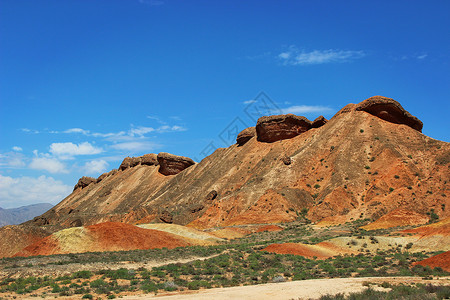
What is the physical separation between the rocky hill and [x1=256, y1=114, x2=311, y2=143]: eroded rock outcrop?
6.4 inches

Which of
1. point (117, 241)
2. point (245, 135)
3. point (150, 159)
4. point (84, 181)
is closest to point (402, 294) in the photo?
point (117, 241)

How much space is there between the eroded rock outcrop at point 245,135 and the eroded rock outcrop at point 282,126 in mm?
5480

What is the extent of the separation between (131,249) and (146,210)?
27.1 m

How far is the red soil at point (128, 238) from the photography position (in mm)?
32312

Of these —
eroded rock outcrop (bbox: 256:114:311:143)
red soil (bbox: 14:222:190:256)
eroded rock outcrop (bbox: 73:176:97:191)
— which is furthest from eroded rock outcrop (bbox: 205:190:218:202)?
eroded rock outcrop (bbox: 73:176:97:191)

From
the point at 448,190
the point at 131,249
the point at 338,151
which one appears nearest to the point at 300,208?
the point at 338,151

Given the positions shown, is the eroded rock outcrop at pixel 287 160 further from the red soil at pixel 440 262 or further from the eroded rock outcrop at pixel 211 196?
the red soil at pixel 440 262

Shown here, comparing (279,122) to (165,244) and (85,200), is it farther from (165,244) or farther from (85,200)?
(85,200)

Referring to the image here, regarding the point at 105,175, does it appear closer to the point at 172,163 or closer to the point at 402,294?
the point at 172,163

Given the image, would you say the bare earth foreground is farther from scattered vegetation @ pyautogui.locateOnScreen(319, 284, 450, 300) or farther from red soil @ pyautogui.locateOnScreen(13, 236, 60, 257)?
red soil @ pyautogui.locateOnScreen(13, 236, 60, 257)

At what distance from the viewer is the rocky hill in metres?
43.1

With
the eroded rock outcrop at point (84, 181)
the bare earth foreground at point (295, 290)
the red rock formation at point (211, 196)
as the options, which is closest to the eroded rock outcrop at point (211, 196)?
the red rock formation at point (211, 196)

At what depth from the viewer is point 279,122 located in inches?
2579

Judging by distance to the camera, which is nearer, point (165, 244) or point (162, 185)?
point (165, 244)
